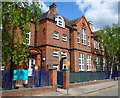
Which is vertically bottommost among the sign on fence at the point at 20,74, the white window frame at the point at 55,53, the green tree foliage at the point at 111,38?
the sign on fence at the point at 20,74

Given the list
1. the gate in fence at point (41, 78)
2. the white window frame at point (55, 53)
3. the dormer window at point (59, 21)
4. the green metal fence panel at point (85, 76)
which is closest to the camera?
the gate in fence at point (41, 78)

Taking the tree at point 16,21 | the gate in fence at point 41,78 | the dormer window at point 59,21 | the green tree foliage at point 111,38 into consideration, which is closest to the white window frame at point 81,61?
the green tree foliage at point 111,38

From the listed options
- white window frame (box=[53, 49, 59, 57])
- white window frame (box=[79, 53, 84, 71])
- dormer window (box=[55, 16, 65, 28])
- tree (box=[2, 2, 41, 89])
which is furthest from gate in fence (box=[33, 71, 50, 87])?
white window frame (box=[79, 53, 84, 71])

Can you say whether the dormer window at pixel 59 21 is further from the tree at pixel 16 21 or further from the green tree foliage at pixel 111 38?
the tree at pixel 16 21

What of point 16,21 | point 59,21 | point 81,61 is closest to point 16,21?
point 16,21

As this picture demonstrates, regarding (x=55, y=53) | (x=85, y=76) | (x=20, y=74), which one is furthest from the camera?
(x=55, y=53)

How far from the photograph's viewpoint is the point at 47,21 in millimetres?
18406

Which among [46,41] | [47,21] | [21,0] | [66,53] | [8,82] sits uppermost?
[47,21]

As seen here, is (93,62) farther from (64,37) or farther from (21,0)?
(21,0)

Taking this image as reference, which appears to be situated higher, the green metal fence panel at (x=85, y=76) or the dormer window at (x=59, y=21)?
Answer: the dormer window at (x=59, y=21)

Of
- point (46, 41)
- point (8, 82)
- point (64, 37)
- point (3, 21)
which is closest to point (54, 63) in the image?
point (46, 41)

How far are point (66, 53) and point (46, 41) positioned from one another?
4688mm

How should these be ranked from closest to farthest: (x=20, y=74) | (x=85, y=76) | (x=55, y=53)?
(x=20, y=74) < (x=85, y=76) < (x=55, y=53)

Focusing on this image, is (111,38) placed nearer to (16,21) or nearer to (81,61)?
(81,61)
